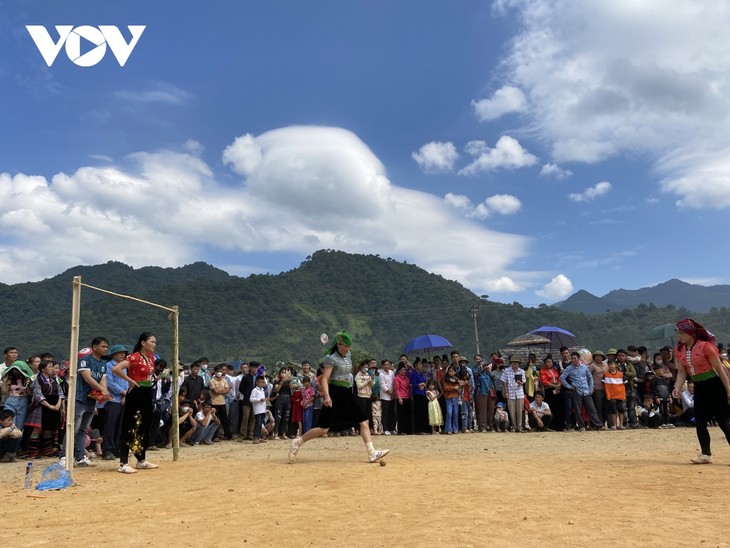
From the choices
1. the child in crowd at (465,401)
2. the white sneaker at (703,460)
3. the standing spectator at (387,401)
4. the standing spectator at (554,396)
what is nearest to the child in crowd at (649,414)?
the standing spectator at (554,396)

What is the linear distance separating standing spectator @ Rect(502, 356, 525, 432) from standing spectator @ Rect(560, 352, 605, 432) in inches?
43.1

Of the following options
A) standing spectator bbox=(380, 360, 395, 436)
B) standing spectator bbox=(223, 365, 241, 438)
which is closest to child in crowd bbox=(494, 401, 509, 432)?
standing spectator bbox=(380, 360, 395, 436)

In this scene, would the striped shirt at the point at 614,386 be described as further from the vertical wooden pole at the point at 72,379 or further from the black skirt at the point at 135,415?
the vertical wooden pole at the point at 72,379

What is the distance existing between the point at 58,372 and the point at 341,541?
10.2 metres

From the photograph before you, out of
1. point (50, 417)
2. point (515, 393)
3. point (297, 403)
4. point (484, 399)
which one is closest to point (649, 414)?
point (515, 393)

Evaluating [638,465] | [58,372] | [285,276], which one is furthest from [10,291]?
[638,465]

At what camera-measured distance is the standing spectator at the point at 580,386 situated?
15.0 metres

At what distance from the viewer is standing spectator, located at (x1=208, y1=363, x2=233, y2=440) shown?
14.4 m

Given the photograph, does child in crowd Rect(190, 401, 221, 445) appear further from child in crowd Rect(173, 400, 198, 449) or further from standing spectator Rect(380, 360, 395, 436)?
standing spectator Rect(380, 360, 395, 436)

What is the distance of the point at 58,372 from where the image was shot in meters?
12.5

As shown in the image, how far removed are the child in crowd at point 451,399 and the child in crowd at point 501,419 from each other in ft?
3.66

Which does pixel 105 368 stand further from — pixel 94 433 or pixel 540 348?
pixel 540 348

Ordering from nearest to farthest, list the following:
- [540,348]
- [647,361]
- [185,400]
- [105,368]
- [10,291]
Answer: [105,368] → [185,400] → [647,361] → [540,348] → [10,291]

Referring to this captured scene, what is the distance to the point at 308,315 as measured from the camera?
387 ft
